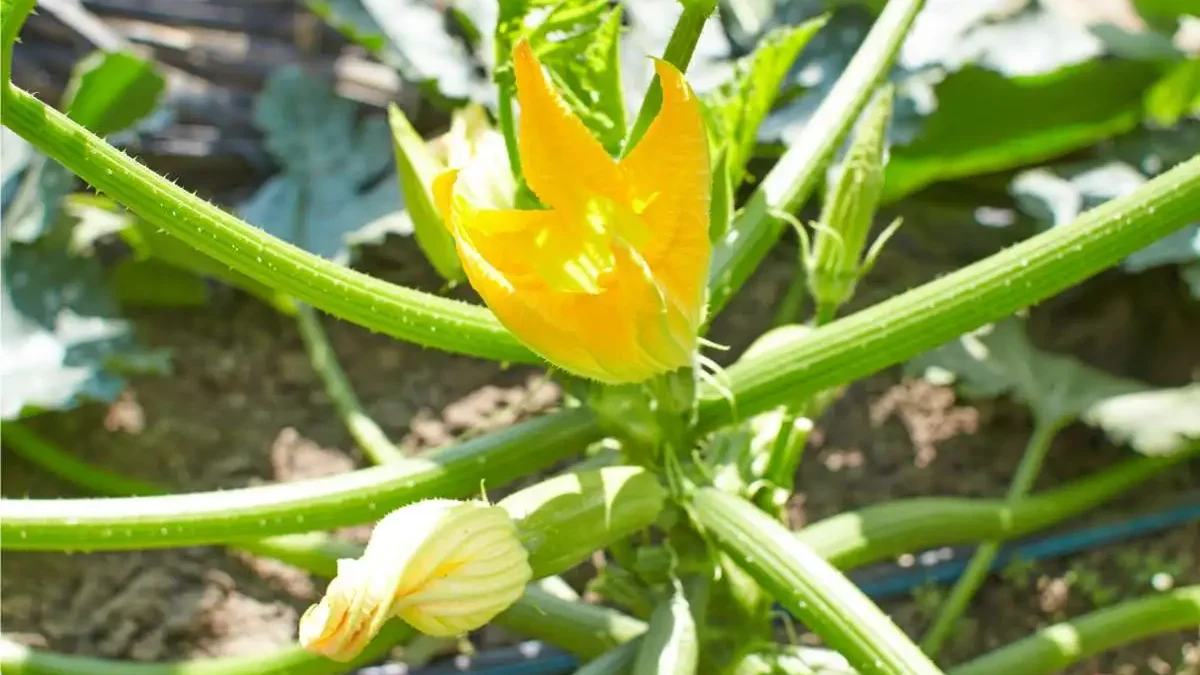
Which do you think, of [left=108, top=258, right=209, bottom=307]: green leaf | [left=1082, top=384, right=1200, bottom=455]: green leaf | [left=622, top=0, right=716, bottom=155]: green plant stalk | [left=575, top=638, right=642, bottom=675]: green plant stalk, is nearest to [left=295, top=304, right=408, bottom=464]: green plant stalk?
[left=108, top=258, right=209, bottom=307]: green leaf

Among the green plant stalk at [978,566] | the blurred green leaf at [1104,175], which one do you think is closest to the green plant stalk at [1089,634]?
the green plant stalk at [978,566]

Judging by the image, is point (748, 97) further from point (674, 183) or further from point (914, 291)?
point (674, 183)

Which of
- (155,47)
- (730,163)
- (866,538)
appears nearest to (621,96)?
(730,163)

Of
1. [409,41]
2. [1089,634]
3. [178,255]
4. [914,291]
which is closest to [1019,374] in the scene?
[1089,634]

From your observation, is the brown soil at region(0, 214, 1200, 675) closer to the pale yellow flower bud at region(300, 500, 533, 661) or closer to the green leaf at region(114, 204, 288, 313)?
the green leaf at region(114, 204, 288, 313)

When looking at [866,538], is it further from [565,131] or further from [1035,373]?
[565,131]

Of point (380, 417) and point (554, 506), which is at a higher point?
point (554, 506)
